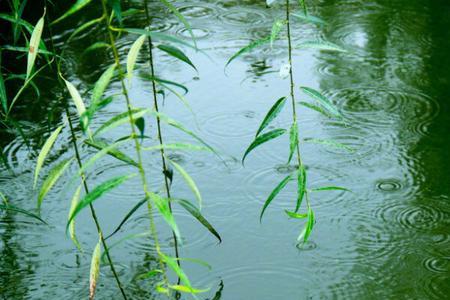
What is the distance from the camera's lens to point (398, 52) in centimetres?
266

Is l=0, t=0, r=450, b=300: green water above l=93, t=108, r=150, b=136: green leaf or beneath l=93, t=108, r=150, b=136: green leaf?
beneath

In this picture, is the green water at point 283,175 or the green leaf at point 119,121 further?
the green water at point 283,175

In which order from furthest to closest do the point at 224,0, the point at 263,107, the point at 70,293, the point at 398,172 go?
the point at 224,0, the point at 263,107, the point at 398,172, the point at 70,293

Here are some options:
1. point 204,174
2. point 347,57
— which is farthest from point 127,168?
point 347,57

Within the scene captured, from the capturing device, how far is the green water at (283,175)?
1.71m

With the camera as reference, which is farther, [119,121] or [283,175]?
[283,175]

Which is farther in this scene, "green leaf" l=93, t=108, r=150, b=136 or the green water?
the green water

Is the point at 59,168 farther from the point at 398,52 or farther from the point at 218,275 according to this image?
the point at 398,52

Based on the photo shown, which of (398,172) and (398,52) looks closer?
(398,172)

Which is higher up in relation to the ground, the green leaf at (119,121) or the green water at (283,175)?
the green leaf at (119,121)

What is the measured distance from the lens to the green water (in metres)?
1.71

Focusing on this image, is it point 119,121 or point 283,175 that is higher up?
point 119,121

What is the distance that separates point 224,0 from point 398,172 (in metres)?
1.43

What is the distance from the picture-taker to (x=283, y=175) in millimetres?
2043
